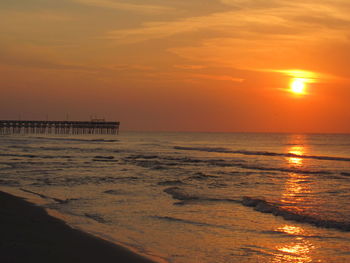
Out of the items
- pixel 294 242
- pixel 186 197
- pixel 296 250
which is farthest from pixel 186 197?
pixel 296 250

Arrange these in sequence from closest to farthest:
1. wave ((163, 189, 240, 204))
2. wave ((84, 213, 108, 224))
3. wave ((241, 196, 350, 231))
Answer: wave ((241, 196, 350, 231))
wave ((84, 213, 108, 224))
wave ((163, 189, 240, 204))

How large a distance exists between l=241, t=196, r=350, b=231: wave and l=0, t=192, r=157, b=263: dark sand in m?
4.83

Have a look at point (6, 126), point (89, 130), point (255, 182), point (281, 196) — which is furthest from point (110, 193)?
point (89, 130)

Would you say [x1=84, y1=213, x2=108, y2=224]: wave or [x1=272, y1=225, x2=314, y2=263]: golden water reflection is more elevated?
[x1=272, y1=225, x2=314, y2=263]: golden water reflection

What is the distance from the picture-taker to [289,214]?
38.3ft

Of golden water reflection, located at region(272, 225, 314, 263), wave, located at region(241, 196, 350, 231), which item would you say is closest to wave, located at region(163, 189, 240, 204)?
wave, located at region(241, 196, 350, 231)

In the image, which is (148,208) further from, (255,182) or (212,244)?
(255,182)

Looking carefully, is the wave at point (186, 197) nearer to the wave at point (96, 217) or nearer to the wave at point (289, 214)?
the wave at point (289, 214)

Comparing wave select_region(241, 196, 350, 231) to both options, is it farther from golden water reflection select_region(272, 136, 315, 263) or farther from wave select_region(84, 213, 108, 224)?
wave select_region(84, 213, 108, 224)

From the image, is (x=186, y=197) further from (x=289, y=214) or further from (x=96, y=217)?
(x=96, y=217)

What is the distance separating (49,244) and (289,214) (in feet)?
20.3

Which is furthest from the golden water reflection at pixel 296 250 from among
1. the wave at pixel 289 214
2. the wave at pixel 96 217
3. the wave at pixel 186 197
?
the wave at pixel 186 197

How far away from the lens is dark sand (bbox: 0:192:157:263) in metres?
6.89

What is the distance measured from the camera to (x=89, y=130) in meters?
154
